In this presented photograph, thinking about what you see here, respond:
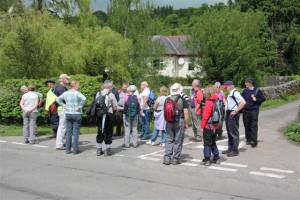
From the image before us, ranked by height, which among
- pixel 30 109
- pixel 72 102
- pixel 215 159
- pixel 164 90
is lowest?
pixel 215 159

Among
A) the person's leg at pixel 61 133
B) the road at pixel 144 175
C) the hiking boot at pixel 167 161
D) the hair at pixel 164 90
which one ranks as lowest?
the road at pixel 144 175

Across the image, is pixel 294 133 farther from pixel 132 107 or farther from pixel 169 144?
pixel 169 144

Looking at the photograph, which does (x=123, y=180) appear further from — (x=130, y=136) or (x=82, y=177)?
(x=130, y=136)

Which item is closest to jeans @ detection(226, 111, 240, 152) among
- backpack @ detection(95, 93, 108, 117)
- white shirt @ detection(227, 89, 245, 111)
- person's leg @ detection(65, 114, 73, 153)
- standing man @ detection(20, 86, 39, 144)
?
white shirt @ detection(227, 89, 245, 111)

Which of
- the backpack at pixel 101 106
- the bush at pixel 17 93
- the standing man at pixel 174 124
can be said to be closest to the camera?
the standing man at pixel 174 124

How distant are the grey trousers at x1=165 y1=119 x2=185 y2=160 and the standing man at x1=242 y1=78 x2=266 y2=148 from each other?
289cm

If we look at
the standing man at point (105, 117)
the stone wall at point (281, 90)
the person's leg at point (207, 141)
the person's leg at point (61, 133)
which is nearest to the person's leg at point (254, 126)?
the person's leg at point (207, 141)

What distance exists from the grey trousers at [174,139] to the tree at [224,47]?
90.2ft

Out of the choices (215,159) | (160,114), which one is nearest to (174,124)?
(215,159)

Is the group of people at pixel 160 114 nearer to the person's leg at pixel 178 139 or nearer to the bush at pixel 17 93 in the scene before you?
the person's leg at pixel 178 139

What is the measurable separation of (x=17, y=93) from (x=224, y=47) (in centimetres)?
2259

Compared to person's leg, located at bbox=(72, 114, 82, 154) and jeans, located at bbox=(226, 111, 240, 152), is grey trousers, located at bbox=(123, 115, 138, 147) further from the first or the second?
jeans, located at bbox=(226, 111, 240, 152)

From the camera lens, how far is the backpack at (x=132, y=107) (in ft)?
42.4

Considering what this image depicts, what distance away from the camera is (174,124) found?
10.6 metres
